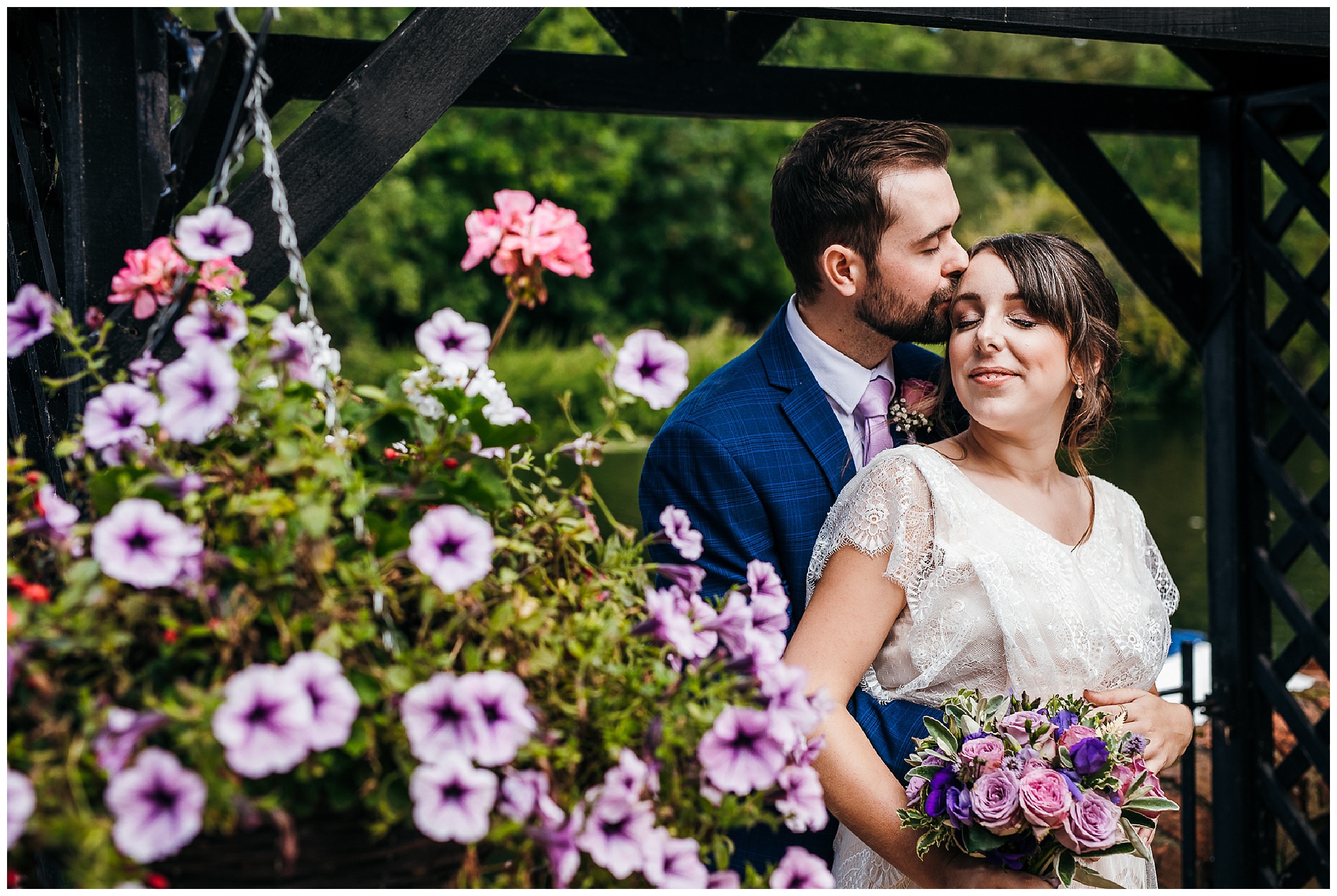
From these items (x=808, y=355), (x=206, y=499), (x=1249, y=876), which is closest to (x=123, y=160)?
(x=206, y=499)

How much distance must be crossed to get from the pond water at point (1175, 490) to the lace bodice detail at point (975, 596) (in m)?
0.47

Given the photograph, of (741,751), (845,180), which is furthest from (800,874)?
(845,180)

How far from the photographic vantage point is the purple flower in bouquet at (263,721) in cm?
82

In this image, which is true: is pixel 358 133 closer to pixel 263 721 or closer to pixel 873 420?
pixel 263 721

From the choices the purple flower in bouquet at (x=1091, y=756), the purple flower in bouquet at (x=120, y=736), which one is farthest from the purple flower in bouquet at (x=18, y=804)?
the purple flower in bouquet at (x=1091, y=756)

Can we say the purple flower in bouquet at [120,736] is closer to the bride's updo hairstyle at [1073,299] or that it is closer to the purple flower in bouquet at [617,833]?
the purple flower in bouquet at [617,833]

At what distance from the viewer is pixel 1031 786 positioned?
1.47 meters

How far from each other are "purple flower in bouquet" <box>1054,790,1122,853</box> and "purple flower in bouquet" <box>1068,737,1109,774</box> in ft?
0.11

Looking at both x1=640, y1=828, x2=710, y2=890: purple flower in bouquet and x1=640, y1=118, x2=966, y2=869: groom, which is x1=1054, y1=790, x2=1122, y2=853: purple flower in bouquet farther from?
x1=640, y1=828, x2=710, y2=890: purple flower in bouquet

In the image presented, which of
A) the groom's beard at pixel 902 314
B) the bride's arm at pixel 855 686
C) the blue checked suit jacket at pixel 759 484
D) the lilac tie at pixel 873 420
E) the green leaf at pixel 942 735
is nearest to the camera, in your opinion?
the green leaf at pixel 942 735

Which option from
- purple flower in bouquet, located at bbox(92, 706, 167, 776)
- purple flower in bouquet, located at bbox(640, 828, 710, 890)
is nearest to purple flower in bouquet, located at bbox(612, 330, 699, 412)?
purple flower in bouquet, located at bbox(640, 828, 710, 890)

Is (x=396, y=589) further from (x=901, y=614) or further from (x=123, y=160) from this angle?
(x=901, y=614)

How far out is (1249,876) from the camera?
10.9 feet

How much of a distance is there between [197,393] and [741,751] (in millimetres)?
617
